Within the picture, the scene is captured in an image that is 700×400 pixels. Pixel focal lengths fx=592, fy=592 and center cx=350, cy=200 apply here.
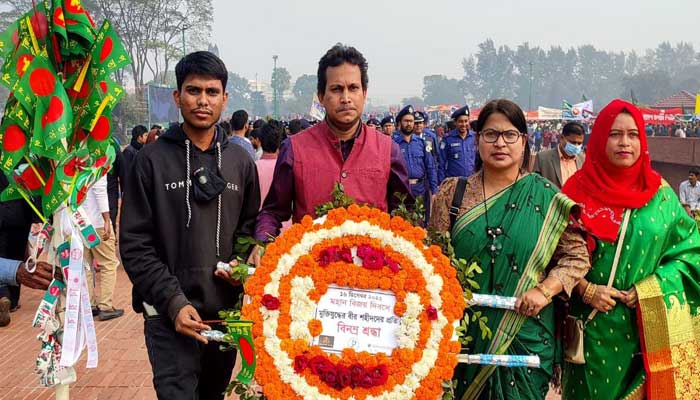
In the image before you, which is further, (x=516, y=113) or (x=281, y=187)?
(x=281, y=187)

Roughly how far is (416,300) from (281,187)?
968mm

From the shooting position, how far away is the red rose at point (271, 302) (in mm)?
2535

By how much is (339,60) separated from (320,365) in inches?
57.5

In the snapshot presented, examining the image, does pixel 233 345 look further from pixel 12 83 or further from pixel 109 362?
pixel 109 362

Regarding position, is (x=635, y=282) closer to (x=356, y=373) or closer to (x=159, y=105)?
(x=356, y=373)

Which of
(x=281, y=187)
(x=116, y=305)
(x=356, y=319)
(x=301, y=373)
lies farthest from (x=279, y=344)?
(x=116, y=305)

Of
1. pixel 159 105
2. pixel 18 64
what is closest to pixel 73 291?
pixel 18 64

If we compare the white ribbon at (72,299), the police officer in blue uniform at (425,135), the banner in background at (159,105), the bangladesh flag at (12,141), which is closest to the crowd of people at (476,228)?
the white ribbon at (72,299)

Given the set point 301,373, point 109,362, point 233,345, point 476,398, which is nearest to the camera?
point 301,373

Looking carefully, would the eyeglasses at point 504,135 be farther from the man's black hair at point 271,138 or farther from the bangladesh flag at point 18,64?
the man's black hair at point 271,138

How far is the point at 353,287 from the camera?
2.54 meters

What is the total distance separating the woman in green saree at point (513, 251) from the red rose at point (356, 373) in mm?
647

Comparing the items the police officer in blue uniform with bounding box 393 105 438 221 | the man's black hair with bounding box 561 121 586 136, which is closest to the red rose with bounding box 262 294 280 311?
the man's black hair with bounding box 561 121 586 136

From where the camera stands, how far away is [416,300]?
254cm
